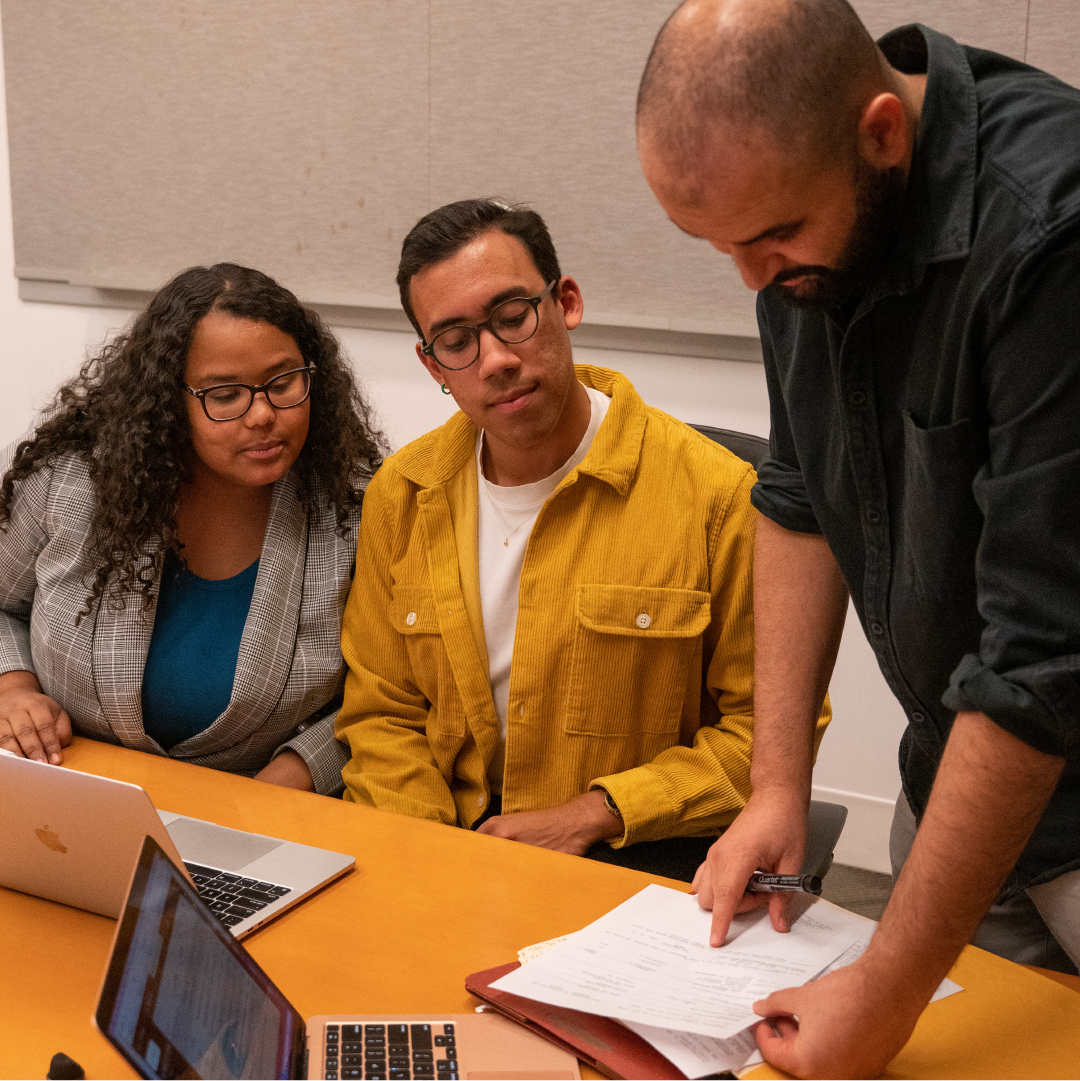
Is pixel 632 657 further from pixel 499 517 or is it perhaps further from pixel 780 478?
pixel 780 478

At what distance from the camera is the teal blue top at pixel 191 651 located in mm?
1698

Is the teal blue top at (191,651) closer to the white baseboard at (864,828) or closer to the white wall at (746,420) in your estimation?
the white wall at (746,420)

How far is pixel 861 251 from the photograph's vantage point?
887 millimetres

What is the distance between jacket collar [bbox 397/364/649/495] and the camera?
1.60m

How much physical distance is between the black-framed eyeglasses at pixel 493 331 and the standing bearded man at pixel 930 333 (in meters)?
0.64

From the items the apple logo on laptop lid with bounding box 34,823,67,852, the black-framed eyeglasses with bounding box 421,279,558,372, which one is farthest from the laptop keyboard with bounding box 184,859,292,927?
the black-framed eyeglasses with bounding box 421,279,558,372

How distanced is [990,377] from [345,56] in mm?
2327

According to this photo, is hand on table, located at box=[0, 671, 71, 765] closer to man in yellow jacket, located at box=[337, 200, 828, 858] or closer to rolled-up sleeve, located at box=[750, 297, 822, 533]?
man in yellow jacket, located at box=[337, 200, 828, 858]

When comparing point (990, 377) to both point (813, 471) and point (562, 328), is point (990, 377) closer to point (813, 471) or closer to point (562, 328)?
point (813, 471)

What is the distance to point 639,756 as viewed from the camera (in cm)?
162

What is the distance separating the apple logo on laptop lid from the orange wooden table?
9cm

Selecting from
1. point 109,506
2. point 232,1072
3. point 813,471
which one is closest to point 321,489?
point 109,506

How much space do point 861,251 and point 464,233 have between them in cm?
83

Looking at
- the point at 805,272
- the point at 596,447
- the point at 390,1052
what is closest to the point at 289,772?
the point at 596,447
